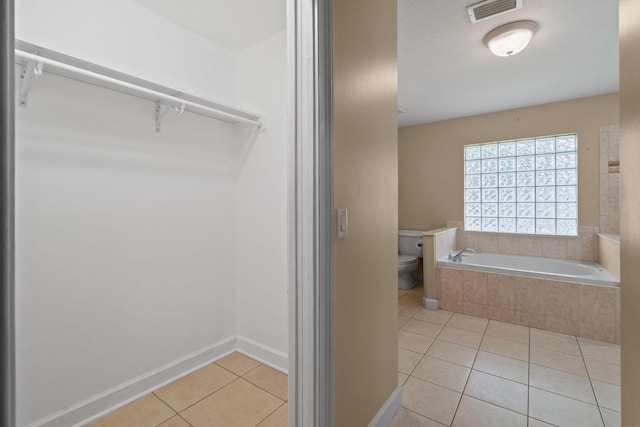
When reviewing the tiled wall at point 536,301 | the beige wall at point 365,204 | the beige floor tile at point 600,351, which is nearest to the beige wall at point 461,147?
the tiled wall at point 536,301

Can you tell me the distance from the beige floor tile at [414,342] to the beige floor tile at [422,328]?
2.7 inches

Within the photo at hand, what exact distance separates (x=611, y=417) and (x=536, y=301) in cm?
131

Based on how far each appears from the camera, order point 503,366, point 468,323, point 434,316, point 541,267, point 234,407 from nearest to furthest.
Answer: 1. point 234,407
2. point 503,366
3. point 468,323
4. point 434,316
5. point 541,267

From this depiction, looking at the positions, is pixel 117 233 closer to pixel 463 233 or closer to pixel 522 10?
pixel 522 10

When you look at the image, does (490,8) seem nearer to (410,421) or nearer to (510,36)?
(510,36)

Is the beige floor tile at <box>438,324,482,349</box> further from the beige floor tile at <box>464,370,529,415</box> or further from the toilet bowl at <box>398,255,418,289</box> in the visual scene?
the toilet bowl at <box>398,255,418,289</box>

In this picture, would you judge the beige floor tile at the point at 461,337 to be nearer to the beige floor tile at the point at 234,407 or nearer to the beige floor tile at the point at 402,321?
the beige floor tile at the point at 402,321

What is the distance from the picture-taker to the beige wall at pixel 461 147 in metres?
3.28

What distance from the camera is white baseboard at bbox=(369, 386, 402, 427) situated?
1.47 metres

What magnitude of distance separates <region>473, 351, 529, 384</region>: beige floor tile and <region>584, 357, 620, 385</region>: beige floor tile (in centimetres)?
40

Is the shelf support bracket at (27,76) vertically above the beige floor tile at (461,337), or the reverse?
the shelf support bracket at (27,76)

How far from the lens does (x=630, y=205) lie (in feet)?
2.83

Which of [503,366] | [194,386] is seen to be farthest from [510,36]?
[194,386]

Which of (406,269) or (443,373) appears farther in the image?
(406,269)
